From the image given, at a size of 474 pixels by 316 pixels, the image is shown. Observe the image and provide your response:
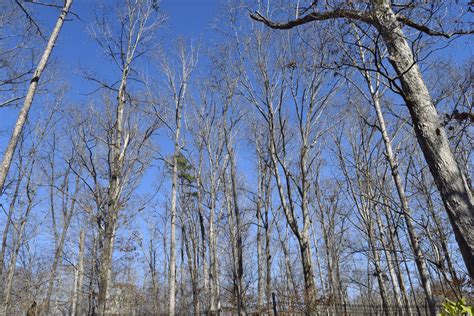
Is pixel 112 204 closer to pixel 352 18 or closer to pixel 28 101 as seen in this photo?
pixel 28 101

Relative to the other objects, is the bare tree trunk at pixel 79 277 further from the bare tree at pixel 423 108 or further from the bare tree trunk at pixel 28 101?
the bare tree at pixel 423 108

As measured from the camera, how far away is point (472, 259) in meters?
3.13

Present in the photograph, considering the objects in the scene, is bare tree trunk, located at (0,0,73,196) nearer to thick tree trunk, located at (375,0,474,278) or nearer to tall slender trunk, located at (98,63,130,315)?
tall slender trunk, located at (98,63,130,315)

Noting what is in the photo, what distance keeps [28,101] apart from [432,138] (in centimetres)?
694

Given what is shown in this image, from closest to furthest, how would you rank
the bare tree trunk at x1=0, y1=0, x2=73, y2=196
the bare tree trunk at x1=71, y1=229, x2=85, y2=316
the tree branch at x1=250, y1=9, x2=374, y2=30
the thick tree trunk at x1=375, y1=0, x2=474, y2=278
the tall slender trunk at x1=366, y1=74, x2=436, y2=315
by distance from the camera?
the thick tree trunk at x1=375, y1=0, x2=474, y2=278 → the tree branch at x1=250, y1=9, x2=374, y2=30 → the bare tree trunk at x1=0, y1=0, x2=73, y2=196 → the tall slender trunk at x1=366, y1=74, x2=436, y2=315 → the bare tree trunk at x1=71, y1=229, x2=85, y2=316

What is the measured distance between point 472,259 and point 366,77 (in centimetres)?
767

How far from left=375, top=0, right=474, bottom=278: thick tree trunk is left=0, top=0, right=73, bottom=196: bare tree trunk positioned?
20.8 feet

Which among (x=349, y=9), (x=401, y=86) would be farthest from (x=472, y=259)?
(x=349, y=9)

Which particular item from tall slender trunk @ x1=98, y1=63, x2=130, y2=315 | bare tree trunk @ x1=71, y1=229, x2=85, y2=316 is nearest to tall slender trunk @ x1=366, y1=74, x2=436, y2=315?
tall slender trunk @ x1=98, y1=63, x2=130, y2=315

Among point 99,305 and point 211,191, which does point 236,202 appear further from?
point 99,305

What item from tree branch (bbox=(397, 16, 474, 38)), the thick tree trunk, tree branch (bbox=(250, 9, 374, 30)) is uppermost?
tree branch (bbox=(250, 9, 374, 30))

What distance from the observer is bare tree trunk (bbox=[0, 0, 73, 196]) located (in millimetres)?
6387

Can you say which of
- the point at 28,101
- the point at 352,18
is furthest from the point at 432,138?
the point at 28,101

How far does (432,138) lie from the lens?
140 inches
